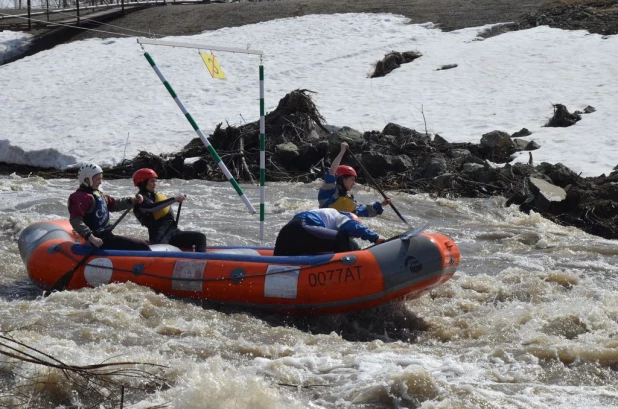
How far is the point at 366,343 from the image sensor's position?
22.5 feet

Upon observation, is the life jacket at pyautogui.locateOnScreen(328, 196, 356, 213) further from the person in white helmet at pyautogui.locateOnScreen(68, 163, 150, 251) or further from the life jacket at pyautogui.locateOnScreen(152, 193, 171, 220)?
the person in white helmet at pyautogui.locateOnScreen(68, 163, 150, 251)

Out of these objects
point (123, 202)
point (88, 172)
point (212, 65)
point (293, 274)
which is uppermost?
point (212, 65)

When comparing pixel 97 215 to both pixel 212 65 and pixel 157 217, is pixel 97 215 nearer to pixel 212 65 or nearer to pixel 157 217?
pixel 157 217

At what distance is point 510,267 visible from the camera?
9.52 m

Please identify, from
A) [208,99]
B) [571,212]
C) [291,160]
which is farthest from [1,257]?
[208,99]

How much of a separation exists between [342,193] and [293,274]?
1.37 metres

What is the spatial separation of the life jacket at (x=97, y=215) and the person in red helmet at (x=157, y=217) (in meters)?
0.30

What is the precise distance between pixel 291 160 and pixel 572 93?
6.05 meters

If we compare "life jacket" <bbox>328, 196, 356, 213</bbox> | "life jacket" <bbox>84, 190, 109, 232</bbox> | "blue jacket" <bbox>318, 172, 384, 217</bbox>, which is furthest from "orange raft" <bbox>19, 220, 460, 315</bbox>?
"life jacket" <bbox>328, 196, 356, 213</bbox>

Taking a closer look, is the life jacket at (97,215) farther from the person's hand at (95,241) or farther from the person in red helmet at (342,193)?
the person in red helmet at (342,193)

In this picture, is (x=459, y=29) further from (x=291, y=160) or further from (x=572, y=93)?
(x=291, y=160)

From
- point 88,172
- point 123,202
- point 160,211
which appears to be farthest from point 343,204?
point 88,172

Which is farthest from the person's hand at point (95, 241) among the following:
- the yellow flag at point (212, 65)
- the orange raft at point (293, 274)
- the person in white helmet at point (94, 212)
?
the yellow flag at point (212, 65)

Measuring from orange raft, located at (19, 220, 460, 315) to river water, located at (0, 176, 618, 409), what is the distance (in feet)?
0.53
